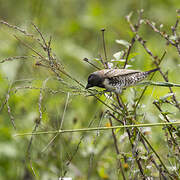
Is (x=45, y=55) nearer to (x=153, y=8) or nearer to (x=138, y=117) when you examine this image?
(x=138, y=117)

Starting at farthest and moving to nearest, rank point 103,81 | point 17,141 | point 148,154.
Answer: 1. point 17,141
2. point 103,81
3. point 148,154

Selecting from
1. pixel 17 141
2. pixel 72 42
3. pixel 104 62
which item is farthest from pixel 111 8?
pixel 104 62

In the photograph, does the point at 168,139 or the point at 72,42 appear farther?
the point at 72,42

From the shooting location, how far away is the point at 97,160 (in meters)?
2.61

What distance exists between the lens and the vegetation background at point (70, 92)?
1.52m

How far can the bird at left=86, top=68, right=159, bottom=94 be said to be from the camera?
5.05 ft

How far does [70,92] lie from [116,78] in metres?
0.34

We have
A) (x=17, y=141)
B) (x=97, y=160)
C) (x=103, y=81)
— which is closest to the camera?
(x=103, y=81)

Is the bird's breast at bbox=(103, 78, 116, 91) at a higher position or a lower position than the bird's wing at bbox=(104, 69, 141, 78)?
lower

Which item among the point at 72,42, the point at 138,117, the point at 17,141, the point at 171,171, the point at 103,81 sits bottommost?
the point at 171,171

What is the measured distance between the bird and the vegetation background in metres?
0.05

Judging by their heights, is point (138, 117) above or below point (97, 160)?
below

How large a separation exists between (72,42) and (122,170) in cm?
321

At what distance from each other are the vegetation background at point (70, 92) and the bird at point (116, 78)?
53 mm
